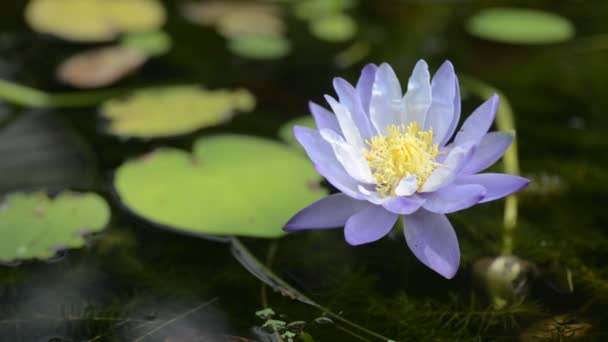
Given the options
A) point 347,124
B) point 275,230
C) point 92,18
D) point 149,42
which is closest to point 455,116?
point 347,124

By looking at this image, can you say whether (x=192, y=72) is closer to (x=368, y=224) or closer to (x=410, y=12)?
(x=410, y=12)

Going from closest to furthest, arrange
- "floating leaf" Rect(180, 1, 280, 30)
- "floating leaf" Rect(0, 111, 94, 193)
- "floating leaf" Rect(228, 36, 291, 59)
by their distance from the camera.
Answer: "floating leaf" Rect(0, 111, 94, 193) < "floating leaf" Rect(228, 36, 291, 59) < "floating leaf" Rect(180, 1, 280, 30)

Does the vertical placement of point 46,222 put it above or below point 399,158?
below

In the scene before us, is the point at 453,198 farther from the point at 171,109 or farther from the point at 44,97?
the point at 44,97

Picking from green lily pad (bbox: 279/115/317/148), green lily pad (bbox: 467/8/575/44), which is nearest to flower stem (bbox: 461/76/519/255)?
green lily pad (bbox: 467/8/575/44)

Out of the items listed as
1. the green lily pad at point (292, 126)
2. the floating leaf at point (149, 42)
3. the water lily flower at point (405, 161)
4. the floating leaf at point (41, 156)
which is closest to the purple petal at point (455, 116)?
the water lily flower at point (405, 161)

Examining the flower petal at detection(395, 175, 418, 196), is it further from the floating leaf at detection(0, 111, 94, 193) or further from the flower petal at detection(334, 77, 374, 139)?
the floating leaf at detection(0, 111, 94, 193)

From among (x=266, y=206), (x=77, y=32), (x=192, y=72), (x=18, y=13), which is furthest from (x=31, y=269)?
(x=18, y=13)

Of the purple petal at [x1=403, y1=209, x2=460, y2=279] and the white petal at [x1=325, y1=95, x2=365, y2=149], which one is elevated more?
the white petal at [x1=325, y1=95, x2=365, y2=149]

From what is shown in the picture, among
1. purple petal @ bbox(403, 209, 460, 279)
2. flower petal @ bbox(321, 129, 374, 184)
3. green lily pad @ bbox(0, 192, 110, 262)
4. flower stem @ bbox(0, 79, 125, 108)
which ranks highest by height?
flower petal @ bbox(321, 129, 374, 184)
